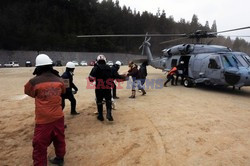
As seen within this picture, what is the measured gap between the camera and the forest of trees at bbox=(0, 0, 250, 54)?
5238cm

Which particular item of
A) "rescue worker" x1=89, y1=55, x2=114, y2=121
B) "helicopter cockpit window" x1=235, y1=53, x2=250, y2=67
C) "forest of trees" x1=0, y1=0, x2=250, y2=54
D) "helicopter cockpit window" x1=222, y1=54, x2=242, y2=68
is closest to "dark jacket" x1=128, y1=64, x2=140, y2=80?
"rescue worker" x1=89, y1=55, x2=114, y2=121

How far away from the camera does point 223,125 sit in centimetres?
524

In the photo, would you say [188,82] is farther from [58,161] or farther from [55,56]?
[55,56]

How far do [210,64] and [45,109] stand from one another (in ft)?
31.0

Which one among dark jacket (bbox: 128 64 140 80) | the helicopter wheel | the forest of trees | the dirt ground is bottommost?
the dirt ground

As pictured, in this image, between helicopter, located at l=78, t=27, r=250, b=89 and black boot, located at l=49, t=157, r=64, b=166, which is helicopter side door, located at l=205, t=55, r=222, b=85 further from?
black boot, located at l=49, t=157, r=64, b=166

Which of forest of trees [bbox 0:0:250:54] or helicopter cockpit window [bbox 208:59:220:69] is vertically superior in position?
forest of trees [bbox 0:0:250:54]

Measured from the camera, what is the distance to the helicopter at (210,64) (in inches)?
358

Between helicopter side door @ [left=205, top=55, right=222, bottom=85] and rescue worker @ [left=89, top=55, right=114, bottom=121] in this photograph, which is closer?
rescue worker @ [left=89, top=55, right=114, bottom=121]

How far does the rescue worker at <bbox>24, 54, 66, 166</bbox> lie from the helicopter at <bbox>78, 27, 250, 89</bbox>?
8353mm

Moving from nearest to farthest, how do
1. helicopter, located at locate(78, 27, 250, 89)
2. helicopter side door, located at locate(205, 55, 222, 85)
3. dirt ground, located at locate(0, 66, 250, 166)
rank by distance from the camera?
dirt ground, located at locate(0, 66, 250, 166) → helicopter, located at locate(78, 27, 250, 89) → helicopter side door, located at locate(205, 55, 222, 85)

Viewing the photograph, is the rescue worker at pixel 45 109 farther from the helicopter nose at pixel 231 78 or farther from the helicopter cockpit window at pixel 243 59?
the helicopter cockpit window at pixel 243 59

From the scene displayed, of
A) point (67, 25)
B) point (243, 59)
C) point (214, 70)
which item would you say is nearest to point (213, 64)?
point (214, 70)

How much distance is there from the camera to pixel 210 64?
10.4 meters
